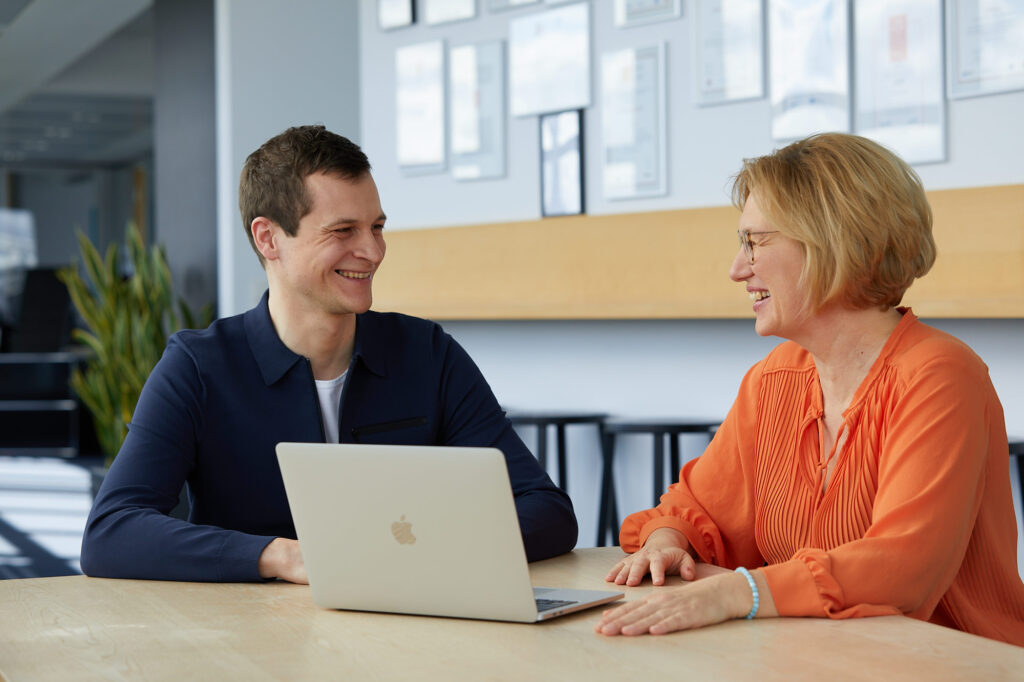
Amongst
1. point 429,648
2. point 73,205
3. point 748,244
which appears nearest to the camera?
point 429,648

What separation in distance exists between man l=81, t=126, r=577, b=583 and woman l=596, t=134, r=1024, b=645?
0.30 meters

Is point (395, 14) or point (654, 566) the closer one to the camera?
point (654, 566)

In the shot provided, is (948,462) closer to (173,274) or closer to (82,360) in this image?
(173,274)

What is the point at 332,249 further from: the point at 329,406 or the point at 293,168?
the point at 329,406

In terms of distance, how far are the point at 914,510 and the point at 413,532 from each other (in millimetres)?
674

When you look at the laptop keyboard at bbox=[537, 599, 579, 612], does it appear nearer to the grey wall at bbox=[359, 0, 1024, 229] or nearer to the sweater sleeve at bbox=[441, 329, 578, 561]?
the sweater sleeve at bbox=[441, 329, 578, 561]

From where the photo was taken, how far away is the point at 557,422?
3996mm

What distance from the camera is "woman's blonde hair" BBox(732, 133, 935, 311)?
1729 mm

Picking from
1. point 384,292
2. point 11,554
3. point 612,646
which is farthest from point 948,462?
point 11,554

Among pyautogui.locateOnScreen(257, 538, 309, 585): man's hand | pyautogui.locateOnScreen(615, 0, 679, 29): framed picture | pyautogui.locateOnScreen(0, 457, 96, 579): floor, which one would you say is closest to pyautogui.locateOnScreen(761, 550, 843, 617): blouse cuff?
pyautogui.locateOnScreen(257, 538, 309, 585): man's hand

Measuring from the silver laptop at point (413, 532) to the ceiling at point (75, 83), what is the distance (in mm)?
7325

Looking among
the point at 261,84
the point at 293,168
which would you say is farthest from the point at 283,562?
the point at 261,84

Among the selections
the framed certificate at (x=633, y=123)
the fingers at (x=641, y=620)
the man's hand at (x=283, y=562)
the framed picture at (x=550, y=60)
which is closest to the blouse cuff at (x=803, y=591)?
the fingers at (x=641, y=620)

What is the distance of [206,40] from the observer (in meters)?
6.21
